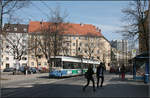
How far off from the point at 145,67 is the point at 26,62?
73.6 meters

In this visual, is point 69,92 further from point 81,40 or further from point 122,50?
point 81,40

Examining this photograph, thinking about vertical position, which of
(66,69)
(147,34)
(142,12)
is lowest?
(66,69)

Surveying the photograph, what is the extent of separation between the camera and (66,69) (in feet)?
108

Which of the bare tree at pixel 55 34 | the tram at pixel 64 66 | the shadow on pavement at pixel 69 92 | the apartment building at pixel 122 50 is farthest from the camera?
the apartment building at pixel 122 50

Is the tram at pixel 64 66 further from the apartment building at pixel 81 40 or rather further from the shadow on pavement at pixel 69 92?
the apartment building at pixel 81 40

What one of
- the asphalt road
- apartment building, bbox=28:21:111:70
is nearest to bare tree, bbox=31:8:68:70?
the asphalt road

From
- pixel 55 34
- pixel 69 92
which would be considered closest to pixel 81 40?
pixel 55 34

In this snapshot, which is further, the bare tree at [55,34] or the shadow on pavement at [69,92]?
the bare tree at [55,34]

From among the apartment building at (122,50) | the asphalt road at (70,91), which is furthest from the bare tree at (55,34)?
the asphalt road at (70,91)

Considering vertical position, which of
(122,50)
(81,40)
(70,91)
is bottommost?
(70,91)

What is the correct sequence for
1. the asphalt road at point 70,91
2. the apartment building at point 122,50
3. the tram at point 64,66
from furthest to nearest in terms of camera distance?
the apartment building at point 122,50, the tram at point 64,66, the asphalt road at point 70,91

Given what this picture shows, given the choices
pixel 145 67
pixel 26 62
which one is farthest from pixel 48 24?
pixel 26 62

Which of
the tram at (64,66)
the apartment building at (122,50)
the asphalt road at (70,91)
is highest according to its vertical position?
the apartment building at (122,50)

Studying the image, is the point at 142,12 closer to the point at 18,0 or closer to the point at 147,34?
the point at 147,34
